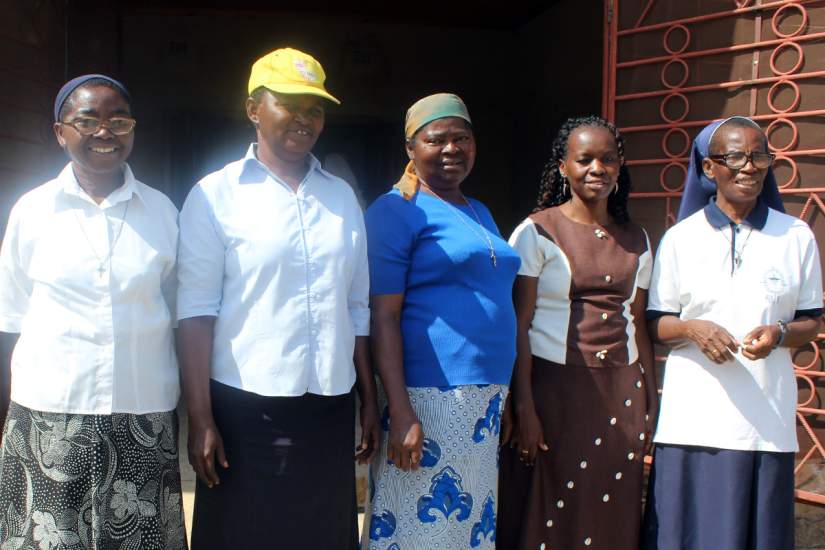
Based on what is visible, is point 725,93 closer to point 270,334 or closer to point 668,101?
point 668,101

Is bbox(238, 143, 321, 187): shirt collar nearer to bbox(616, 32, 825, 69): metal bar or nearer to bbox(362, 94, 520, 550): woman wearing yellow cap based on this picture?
bbox(362, 94, 520, 550): woman wearing yellow cap

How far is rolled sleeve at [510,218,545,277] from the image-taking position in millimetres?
2828

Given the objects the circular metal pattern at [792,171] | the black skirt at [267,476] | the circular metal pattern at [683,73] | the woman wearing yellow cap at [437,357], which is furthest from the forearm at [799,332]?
the circular metal pattern at [683,73]

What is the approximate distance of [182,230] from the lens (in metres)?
2.37

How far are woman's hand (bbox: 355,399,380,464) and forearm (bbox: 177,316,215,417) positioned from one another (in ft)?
1.53

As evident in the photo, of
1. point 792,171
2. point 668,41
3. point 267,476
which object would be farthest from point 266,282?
point 668,41

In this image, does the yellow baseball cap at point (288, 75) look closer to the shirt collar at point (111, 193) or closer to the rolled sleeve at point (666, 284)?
the shirt collar at point (111, 193)

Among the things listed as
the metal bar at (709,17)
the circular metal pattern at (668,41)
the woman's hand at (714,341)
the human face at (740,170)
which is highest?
the metal bar at (709,17)

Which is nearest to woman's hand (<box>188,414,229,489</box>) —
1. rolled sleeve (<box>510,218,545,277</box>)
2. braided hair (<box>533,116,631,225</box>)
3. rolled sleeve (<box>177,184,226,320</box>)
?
rolled sleeve (<box>177,184,226,320</box>)

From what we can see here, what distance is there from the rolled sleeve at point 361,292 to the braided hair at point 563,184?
850mm

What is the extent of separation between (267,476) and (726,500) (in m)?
1.46

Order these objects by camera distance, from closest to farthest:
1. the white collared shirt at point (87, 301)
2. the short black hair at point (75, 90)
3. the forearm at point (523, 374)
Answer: the white collared shirt at point (87, 301) < the short black hair at point (75, 90) < the forearm at point (523, 374)

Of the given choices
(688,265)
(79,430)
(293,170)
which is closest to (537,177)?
(688,265)

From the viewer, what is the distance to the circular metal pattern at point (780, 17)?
372 cm
